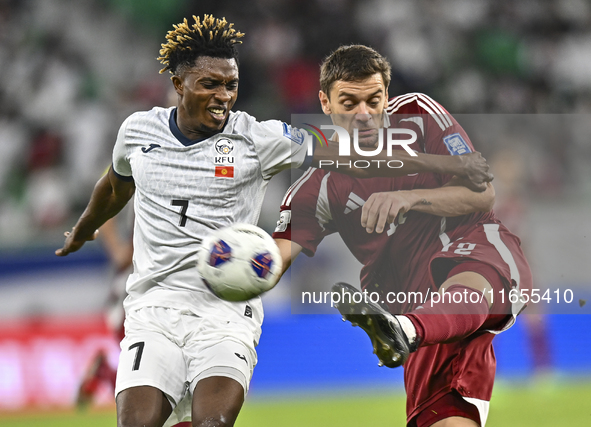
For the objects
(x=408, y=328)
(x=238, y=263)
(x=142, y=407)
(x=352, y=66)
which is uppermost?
(x=352, y=66)

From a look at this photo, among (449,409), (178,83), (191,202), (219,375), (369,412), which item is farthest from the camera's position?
(369,412)

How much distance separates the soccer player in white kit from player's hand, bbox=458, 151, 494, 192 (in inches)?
1.0

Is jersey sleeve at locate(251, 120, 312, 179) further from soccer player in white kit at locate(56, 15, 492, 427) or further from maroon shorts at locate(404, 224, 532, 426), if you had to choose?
maroon shorts at locate(404, 224, 532, 426)

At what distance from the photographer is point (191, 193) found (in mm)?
3396

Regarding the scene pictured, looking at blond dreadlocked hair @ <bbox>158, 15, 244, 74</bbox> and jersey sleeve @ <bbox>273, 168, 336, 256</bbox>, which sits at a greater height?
blond dreadlocked hair @ <bbox>158, 15, 244, 74</bbox>

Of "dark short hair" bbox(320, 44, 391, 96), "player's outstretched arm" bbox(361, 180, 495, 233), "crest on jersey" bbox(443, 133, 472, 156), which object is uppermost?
"dark short hair" bbox(320, 44, 391, 96)

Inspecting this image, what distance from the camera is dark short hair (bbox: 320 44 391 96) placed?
3.85 meters

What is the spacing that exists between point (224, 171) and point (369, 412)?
3471 millimetres

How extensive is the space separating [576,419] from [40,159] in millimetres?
6569

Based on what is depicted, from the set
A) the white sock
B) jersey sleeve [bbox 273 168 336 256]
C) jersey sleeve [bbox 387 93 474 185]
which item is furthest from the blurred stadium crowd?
the white sock

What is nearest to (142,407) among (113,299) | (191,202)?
(191,202)

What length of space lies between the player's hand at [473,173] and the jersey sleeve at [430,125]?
39 millimetres

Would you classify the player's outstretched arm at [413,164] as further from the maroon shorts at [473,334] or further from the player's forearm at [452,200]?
the maroon shorts at [473,334]

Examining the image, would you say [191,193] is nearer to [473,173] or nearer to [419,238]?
[419,238]
